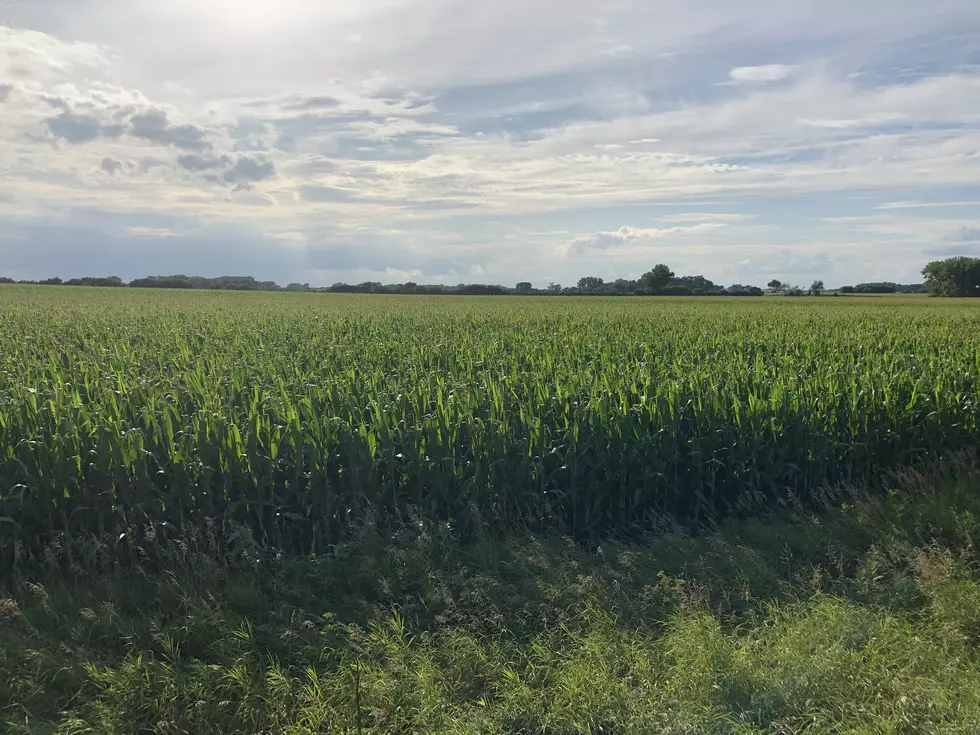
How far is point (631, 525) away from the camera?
691 cm

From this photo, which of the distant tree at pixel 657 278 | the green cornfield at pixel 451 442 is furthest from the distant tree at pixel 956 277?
the green cornfield at pixel 451 442

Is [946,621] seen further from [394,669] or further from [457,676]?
[394,669]

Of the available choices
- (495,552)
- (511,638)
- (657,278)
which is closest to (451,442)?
(495,552)

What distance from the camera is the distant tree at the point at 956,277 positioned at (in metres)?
90.9

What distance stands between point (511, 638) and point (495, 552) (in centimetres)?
111

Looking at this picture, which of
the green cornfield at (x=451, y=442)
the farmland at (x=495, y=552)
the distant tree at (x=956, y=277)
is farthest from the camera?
the distant tree at (x=956, y=277)

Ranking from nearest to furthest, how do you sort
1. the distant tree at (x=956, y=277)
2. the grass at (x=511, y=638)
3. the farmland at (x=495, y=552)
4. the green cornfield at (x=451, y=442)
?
the grass at (x=511, y=638) < the farmland at (x=495, y=552) < the green cornfield at (x=451, y=442) < the distant tree at (x=956, y=277)

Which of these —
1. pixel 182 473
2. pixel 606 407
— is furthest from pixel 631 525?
pixel 182 473

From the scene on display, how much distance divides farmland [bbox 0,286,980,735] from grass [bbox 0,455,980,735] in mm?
24

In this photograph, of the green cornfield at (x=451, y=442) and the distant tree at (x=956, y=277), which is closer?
the green cornfield at (x=451, y=442)

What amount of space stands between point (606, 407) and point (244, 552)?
153 inches

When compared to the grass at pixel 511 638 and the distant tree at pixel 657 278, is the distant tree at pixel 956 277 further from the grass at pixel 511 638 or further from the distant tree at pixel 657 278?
the grass at pixel 511 638

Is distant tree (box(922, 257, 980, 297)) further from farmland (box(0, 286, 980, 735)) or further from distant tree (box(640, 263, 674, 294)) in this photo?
farmland (box(0, 286, 980, 735))

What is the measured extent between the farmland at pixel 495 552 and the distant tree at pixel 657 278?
89.9 meters
